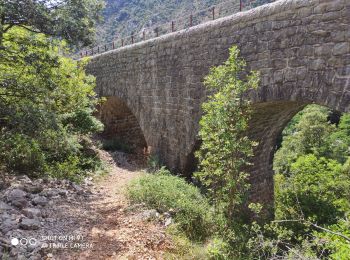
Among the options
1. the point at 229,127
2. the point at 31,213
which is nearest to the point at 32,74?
the point at 31,213

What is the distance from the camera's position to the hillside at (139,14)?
3584 centimetres

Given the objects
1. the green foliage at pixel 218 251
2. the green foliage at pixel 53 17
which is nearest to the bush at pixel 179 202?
the green foliage at pixel 218 251

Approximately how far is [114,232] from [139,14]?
1604 inches

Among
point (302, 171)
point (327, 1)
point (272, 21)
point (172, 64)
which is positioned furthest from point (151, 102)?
point (327, 1)

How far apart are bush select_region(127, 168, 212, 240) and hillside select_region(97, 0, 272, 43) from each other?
28.8 m

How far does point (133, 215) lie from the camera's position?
601 centimetres

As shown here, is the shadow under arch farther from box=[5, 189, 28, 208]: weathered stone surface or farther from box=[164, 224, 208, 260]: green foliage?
box=[5, 189, 28, 208]: weathered stone surface

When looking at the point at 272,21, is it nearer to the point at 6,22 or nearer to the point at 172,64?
the point at 172,64

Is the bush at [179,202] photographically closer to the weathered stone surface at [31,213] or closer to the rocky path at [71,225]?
the rocky path at [71,225]

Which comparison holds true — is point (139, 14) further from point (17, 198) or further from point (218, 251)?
point (218, 251)

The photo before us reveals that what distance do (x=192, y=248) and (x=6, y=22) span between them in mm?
5082

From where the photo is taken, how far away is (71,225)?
5.23 m

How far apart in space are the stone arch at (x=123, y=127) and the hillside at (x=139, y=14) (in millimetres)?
19022

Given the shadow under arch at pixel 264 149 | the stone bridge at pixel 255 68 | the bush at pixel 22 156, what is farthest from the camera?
the shadow under arch at pixel 264 149
